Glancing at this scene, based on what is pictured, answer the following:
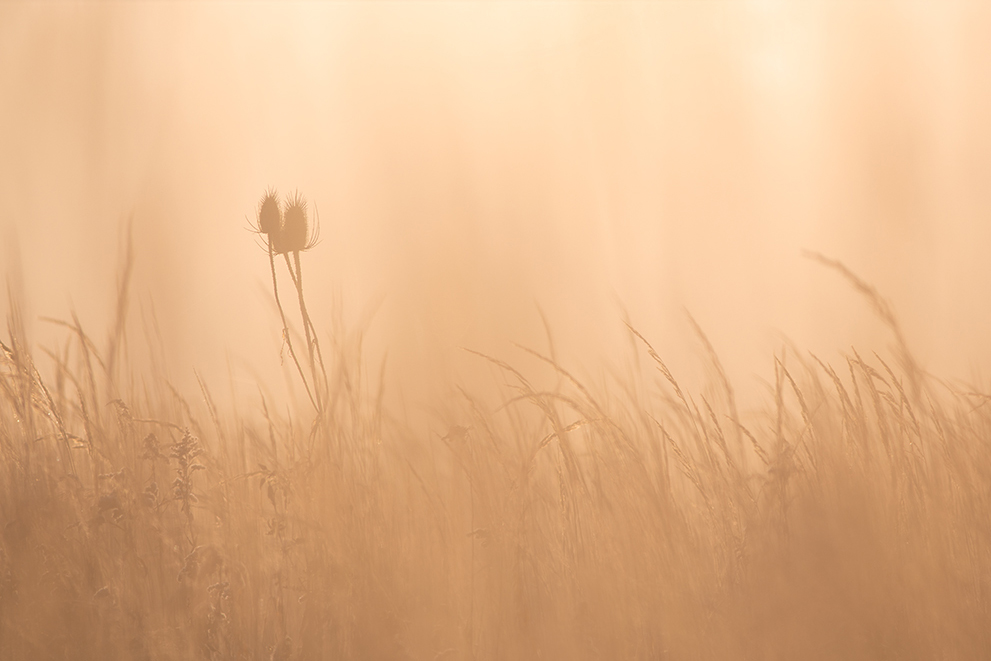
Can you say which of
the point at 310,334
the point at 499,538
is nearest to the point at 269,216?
the point at 310,334

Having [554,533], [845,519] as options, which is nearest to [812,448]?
[845,519]

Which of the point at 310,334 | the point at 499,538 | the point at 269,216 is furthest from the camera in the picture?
the point at 269,216

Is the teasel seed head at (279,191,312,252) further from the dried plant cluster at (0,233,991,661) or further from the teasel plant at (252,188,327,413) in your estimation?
the dried plant cluster at (0,233,991,661)

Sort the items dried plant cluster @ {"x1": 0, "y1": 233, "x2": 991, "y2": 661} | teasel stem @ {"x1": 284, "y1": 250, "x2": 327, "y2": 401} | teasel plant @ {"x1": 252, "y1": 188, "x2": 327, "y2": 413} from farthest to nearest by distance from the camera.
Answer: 1. teasel plant @ {"x1": 252, "y1": 188, "x2": 327, "y2": 413}
2. teasel stem @ {"x1": 284, "y1": 250, "x2": 327, "y2": 401}
3. dried plant cluster @ {"x1": 0, "y1": 233, "x2": 991, "y2": 661}

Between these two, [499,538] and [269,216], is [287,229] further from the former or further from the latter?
[499,538]

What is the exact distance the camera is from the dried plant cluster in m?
0.93

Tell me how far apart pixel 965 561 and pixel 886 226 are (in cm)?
121

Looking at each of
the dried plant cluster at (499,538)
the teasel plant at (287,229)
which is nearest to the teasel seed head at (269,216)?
the teasel plant at (287,229)

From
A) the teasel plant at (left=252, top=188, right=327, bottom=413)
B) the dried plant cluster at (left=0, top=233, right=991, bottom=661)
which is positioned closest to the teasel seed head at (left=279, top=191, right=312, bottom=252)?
A: the teasel plant at (left=252, top=188, right=327, bottom=413)

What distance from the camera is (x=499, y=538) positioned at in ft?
3.37

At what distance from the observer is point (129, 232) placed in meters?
1.23

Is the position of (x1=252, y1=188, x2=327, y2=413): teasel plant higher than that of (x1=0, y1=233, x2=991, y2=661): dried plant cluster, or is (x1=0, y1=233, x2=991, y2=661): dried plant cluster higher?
(x1=252, y1=188, x2=327, y2=413): teasel plant

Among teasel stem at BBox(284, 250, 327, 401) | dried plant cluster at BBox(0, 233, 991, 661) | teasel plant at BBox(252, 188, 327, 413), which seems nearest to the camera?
dried plant cluster at BBox(0, 233, 991, 661)

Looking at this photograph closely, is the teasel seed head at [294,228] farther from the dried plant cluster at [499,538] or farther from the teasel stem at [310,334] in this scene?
the dried plant cluster at [499,538]
